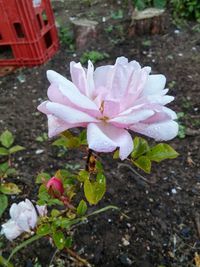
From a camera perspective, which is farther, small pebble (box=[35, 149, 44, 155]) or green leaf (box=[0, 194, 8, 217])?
small pebble (box=[35, 149, 44, 155])

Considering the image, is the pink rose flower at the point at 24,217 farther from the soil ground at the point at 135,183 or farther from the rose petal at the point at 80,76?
the rose petal at the point at 80,76

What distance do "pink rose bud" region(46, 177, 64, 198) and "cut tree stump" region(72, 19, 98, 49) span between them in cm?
188

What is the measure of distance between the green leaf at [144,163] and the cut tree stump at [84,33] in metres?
1.89

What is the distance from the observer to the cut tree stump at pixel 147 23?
266 centimetres

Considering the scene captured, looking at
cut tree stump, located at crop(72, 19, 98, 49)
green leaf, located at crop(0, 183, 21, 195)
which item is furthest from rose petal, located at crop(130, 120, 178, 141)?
cut tree stump, located at crop(72, 19, 98, 49)

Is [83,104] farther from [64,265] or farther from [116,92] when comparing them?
[64,265]

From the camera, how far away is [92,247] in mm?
1344

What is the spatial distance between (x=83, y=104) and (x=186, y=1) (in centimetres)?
256

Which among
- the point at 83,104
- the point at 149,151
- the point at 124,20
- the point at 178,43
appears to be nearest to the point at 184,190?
the point at 149,151

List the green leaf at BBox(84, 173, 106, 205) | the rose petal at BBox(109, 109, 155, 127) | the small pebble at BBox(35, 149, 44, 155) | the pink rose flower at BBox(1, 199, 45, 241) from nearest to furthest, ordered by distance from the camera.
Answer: the rose petal at BBox(109, 109, 155, 127)
the green leaf at BBox(84, 173, 106, 205)
the pink rose flower at BBox(1, 199, 45, 241)
the small pebble at BBox(35, 149, 44, 155)

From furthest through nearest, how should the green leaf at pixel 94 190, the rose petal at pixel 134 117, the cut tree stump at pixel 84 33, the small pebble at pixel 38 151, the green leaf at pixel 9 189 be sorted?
the cut tree stump at pixel 84 33, the small pebble at pixel 38 151, the green leaf at pixel 9 189, the green leaf at pixel 94 190, the rose petal at pixel 134 117

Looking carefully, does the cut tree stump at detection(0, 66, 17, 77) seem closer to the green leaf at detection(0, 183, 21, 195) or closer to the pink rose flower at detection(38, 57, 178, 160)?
the green leaf at detection(0, 183, 21, 195)

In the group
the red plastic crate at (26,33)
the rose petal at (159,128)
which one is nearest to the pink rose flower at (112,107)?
the rose petal at (159,128)

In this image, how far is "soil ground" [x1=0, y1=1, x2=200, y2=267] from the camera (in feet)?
4.37
